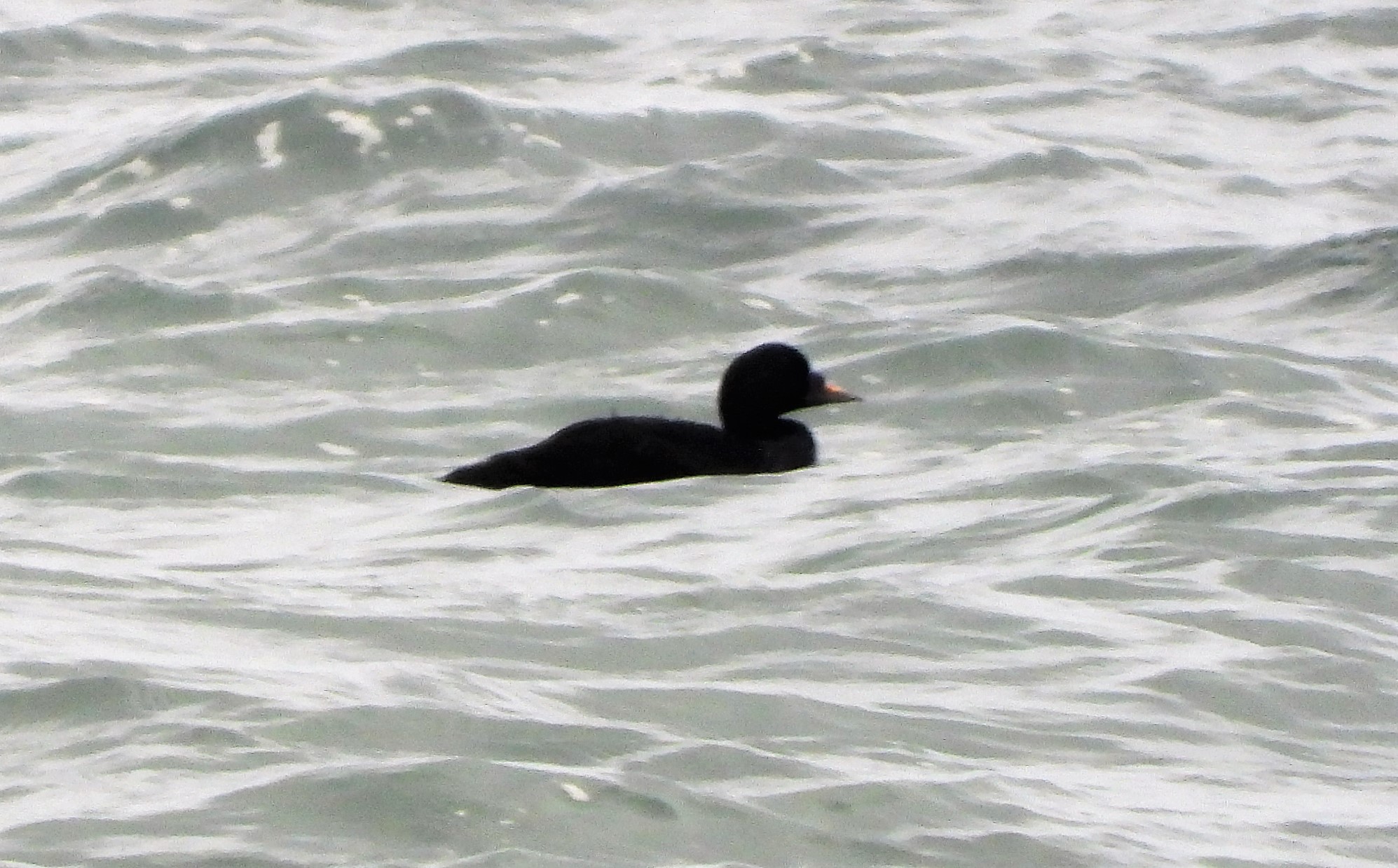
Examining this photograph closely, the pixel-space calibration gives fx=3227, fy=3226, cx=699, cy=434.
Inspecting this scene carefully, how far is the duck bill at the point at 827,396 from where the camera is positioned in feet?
38.8

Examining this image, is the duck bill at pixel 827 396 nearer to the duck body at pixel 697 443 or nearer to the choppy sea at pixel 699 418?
the duck body at pixel 697 443

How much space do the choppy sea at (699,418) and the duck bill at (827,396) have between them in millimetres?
264

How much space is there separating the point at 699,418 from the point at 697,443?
1495 millimetres

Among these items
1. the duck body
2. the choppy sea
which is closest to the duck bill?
the duck body

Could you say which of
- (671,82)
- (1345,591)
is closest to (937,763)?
(1345,591)

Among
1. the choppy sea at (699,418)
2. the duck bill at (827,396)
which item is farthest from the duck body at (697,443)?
the choppy sea at (699,418)

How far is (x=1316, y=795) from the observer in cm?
713

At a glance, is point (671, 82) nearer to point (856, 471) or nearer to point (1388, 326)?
Result: point (1388, 326)

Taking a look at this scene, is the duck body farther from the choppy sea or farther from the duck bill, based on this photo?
the choppy sea

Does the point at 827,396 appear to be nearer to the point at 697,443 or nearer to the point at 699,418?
the point at 697,443

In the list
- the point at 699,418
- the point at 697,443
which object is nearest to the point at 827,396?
the point at 697,443

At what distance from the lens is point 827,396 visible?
1190 centimetres

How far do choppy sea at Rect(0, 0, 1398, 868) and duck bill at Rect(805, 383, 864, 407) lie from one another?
10.4 inches

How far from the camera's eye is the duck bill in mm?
11828
